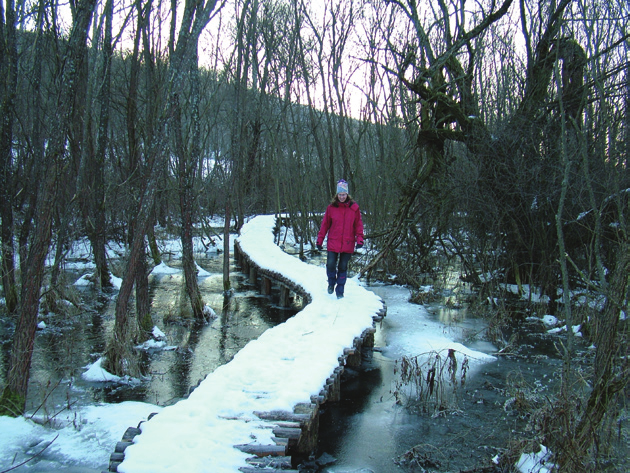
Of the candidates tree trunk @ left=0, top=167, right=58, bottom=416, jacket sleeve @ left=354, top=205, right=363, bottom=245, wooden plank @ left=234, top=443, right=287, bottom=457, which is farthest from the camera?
jacket sleeve @ left=354, top=205, right=363, bottom=245

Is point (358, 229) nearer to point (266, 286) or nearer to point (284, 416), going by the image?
point (284, 416)

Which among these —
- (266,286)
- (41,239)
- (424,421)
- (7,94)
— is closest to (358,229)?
(424,421)

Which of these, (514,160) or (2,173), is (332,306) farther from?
(2,173)

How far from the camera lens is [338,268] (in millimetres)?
8406

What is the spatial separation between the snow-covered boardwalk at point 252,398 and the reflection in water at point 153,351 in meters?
0.72

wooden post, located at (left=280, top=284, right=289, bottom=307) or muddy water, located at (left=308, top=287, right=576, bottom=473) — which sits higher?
wooden post, located at (left=280, top=284, right=289, bottom=307)

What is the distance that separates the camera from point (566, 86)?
9312 mm

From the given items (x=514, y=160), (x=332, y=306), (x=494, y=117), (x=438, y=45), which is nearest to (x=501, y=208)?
(x=514, y=160)

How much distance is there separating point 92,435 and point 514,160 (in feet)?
26.2

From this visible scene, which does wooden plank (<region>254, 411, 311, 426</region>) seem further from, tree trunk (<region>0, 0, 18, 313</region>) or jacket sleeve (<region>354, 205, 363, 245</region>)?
tree trunk (<region>0, 0, 18, 313</region>)

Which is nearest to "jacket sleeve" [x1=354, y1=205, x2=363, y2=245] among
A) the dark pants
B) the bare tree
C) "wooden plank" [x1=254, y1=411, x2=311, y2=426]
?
the dark pants

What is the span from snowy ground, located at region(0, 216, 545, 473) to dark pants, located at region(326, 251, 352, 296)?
547 mm

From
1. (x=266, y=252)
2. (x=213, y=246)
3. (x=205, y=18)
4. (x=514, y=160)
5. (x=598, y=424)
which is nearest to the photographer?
(x=598, y=424)

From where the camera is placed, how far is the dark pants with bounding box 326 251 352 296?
8.06 metres
